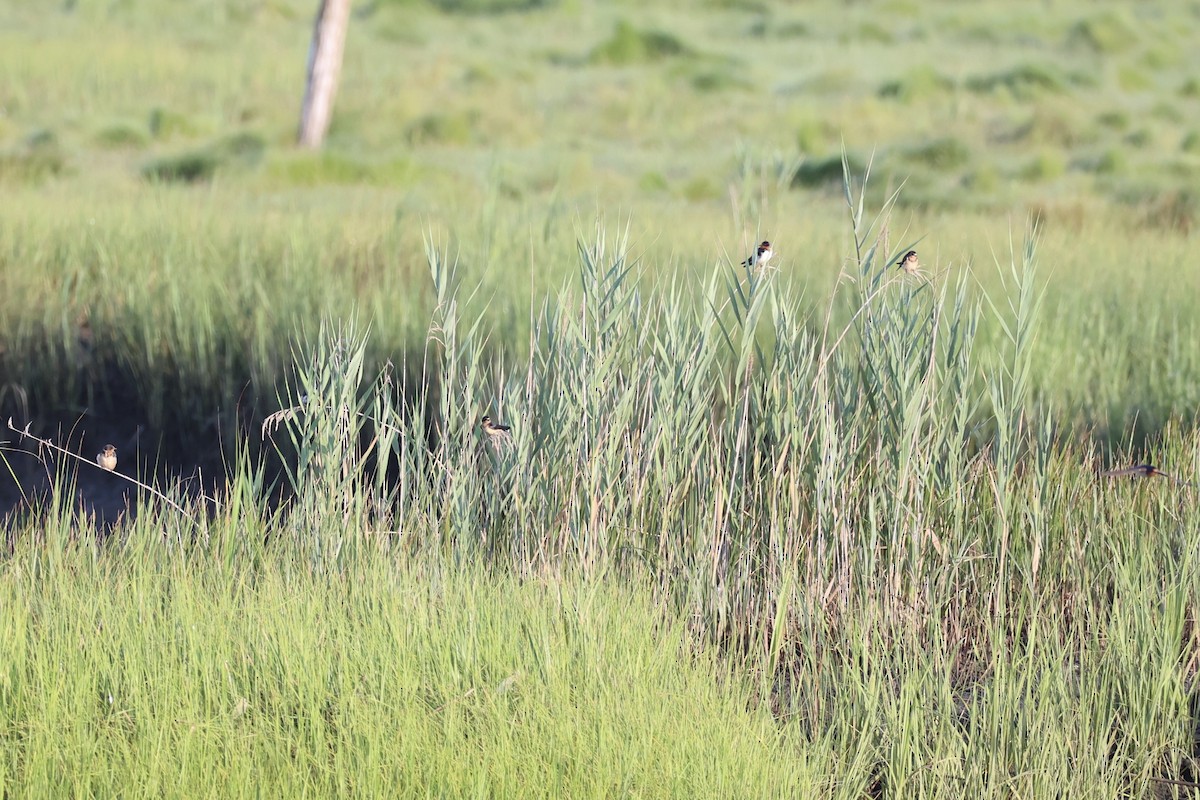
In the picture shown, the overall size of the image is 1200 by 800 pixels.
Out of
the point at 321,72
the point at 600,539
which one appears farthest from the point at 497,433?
the point at 321,72

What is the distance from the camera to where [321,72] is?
10.5m

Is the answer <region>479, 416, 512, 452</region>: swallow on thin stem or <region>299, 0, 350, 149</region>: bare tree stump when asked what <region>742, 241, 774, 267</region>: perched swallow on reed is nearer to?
<region>479, 416, 512, 452</region>: swallow on thin stem

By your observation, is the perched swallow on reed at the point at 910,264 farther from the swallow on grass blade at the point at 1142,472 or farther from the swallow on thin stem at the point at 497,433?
the swallow on thin stem at the point at 497,433

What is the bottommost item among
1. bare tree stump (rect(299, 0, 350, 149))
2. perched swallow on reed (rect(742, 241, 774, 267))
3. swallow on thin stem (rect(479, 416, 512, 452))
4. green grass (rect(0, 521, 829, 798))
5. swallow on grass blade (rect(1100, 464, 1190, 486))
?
green grass (rect(0, 521, 829, 798))

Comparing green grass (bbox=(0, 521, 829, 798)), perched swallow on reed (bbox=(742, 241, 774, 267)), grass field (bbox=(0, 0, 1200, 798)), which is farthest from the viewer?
perched swallow on reed (bbox=(742, 241, 774, 267))

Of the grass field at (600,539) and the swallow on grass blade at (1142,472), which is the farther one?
the swallow on grass blade at (1142,472)

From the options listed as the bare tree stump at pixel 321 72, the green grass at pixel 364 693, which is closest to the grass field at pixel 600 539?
the green grass at pixel 364 693

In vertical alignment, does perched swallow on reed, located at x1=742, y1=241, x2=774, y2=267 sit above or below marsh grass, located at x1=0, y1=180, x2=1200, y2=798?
above

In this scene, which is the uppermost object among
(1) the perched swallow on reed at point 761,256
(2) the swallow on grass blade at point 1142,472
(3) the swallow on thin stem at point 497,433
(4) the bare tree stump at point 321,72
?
(4) the bare tree stump at point 321,72

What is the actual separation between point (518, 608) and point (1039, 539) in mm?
1076

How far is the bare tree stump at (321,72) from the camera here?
411 inches

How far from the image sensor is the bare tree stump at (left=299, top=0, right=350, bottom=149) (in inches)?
411

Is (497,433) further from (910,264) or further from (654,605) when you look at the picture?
(910,264)

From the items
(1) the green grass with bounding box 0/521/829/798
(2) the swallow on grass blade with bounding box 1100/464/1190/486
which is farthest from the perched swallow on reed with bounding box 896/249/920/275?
(1) the green grass with bounding box 0/521/829/798
